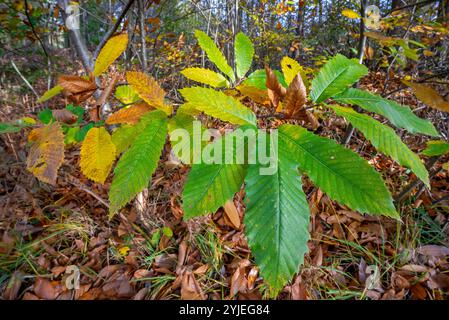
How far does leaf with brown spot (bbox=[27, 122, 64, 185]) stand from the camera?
1.61 ft

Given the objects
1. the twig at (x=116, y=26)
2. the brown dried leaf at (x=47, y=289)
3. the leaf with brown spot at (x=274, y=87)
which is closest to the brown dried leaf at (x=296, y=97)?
the leaf with brown spot at (x=274, y=87)

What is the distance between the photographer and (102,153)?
1.72 ft

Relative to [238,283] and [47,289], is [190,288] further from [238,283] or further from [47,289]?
[47,289]

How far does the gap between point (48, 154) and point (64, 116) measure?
139 millimetres

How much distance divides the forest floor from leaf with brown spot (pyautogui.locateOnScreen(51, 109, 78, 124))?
871mm

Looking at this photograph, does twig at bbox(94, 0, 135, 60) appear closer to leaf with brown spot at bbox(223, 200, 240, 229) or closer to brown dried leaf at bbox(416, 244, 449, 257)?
leaf with brown spot at bbox(223, 200, 240, 229)

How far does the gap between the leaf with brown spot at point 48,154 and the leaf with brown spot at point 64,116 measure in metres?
0.05

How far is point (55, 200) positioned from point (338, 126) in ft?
8.40

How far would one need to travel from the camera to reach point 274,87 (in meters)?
0.50

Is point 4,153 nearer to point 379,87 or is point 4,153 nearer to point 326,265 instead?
point 326,265

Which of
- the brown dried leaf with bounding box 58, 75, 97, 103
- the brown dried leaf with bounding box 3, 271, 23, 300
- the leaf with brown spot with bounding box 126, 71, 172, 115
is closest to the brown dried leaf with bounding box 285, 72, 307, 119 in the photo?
the leaf with brown spot with bounding box 126, 71, 172, 115

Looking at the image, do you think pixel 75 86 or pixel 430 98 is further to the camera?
pixel 430 98
